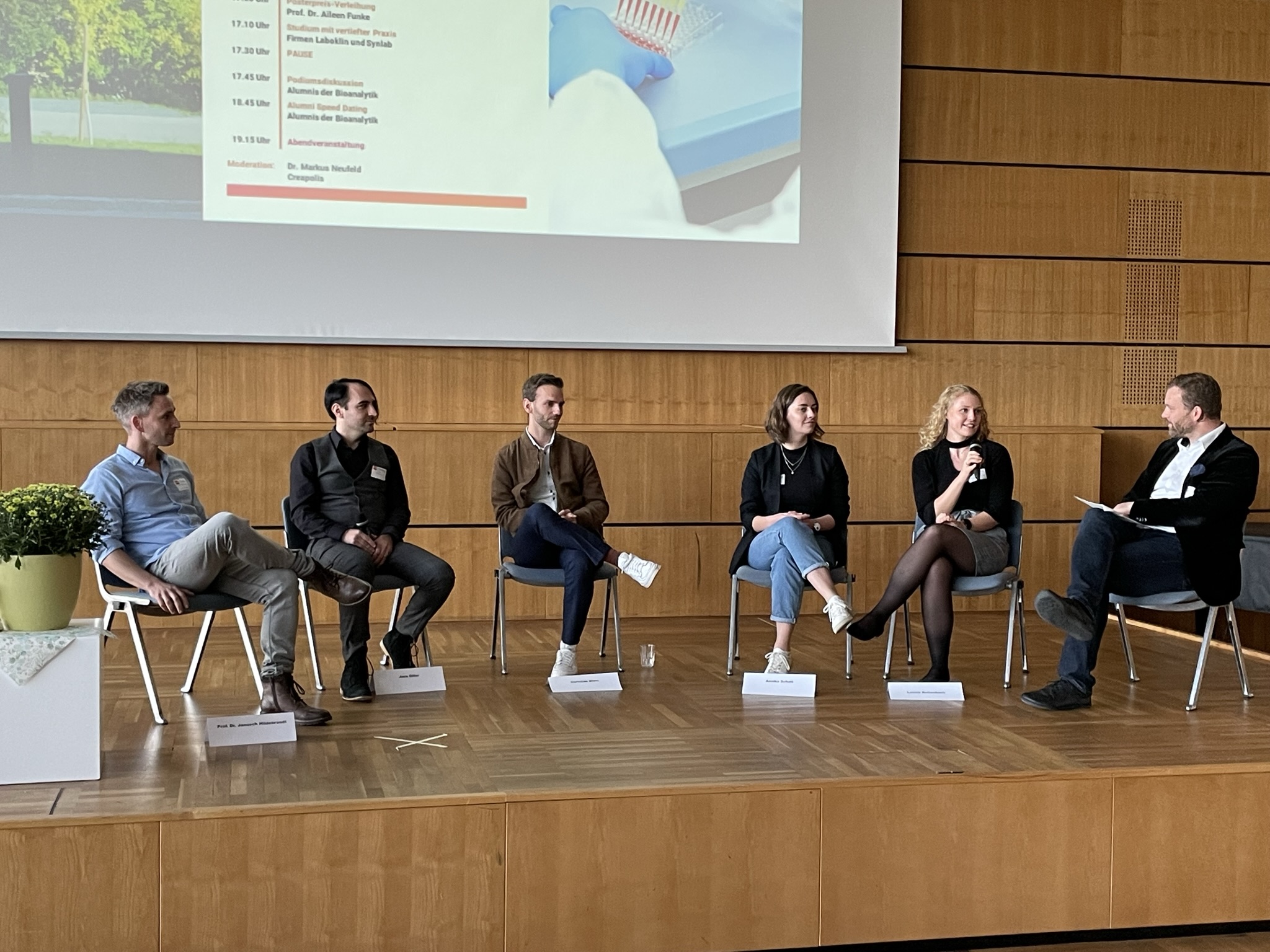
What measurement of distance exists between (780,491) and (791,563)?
371mm

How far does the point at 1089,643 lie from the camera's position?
173 inches

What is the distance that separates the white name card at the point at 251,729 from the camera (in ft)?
12.0

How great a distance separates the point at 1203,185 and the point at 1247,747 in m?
4.47

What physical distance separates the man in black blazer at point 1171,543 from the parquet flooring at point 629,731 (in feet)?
0.78

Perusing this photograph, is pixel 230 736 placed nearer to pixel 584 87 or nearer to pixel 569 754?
pixel 569 754

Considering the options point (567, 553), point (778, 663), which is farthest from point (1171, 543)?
point (567, 553)

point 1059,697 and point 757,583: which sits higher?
point 757,583

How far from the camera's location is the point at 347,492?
4613 mm

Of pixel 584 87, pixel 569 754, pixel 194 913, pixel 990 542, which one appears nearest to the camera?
pixel 194 913

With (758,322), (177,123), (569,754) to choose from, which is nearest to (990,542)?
(569,754)

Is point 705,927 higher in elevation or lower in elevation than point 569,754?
lower

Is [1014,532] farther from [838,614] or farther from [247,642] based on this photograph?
[247,642]

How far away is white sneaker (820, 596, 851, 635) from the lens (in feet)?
14.9

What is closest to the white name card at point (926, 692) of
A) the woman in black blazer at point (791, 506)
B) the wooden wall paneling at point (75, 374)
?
the woman in black blazer at point (791, 506)
